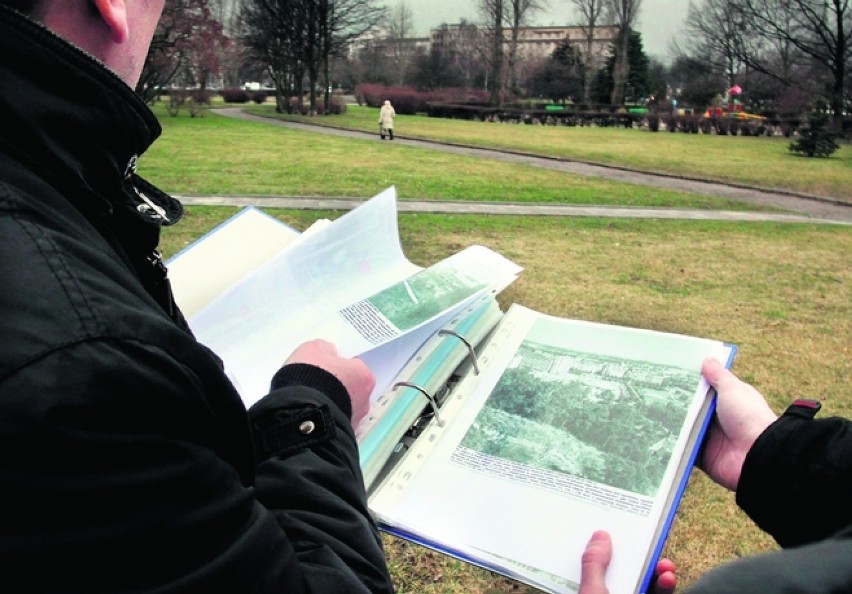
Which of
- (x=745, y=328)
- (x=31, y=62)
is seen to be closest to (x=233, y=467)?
(x=31, y=62)

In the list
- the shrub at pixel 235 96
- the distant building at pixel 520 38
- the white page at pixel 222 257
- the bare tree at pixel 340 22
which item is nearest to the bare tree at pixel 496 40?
the distant building at pixel 520 38

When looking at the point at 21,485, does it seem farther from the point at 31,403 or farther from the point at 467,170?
the point at 467,170

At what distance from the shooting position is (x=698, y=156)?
1997 cm

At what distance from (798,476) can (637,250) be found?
21.4 feet

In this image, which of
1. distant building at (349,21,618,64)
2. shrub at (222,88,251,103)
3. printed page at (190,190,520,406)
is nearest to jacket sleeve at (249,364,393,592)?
printed page at (190,190,520,406)

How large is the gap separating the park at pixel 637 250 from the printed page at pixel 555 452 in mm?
1288

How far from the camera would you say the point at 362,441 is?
4.60ft

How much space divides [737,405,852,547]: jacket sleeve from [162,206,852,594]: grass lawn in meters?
1.49

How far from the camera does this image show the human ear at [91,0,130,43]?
37.1 inches

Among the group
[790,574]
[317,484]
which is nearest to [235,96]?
[317,484]

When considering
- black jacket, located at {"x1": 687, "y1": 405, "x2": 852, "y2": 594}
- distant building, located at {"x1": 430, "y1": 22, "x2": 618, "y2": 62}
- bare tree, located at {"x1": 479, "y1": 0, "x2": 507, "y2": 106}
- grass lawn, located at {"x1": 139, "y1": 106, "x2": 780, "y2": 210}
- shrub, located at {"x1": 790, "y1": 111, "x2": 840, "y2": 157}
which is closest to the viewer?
black jacket, located at {"x1": 687, "y1": 405, "x2": 852, "y2": 594}

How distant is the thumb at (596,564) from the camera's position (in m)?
1.14

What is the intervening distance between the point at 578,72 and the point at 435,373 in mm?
56196

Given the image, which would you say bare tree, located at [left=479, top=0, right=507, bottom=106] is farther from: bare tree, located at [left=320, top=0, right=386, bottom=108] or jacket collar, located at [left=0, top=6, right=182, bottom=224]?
jacket collar, located at [left=0, top=6, right=182, bottom=224]
